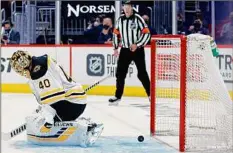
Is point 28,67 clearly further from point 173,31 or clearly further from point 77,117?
point 173,31

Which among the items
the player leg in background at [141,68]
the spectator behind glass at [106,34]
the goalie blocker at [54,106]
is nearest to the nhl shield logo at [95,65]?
the spectator behind glass at [106,34]

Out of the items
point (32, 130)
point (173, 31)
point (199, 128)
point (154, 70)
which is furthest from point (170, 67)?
point (173, 31)

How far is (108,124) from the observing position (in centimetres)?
543

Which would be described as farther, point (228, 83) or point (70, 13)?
point (70, 13)

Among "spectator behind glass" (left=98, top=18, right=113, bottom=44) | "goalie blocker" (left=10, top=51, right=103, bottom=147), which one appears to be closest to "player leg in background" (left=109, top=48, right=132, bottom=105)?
"spectator behind glass" (left=98, top=18, right=113, bottom=44)

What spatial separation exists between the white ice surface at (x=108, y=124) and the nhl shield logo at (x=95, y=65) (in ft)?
1.59

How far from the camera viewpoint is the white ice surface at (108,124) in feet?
13.3

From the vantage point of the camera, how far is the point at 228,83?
7.66 metres

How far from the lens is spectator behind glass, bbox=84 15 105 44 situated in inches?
405

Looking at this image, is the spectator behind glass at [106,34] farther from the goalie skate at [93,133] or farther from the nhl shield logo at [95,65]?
the goalie skate at [93,133]

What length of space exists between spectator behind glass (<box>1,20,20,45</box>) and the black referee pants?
10.5ft

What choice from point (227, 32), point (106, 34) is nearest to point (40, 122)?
point (106, 34)

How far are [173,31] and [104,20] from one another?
44.5 inches

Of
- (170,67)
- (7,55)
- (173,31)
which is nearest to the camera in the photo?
(170,67)
